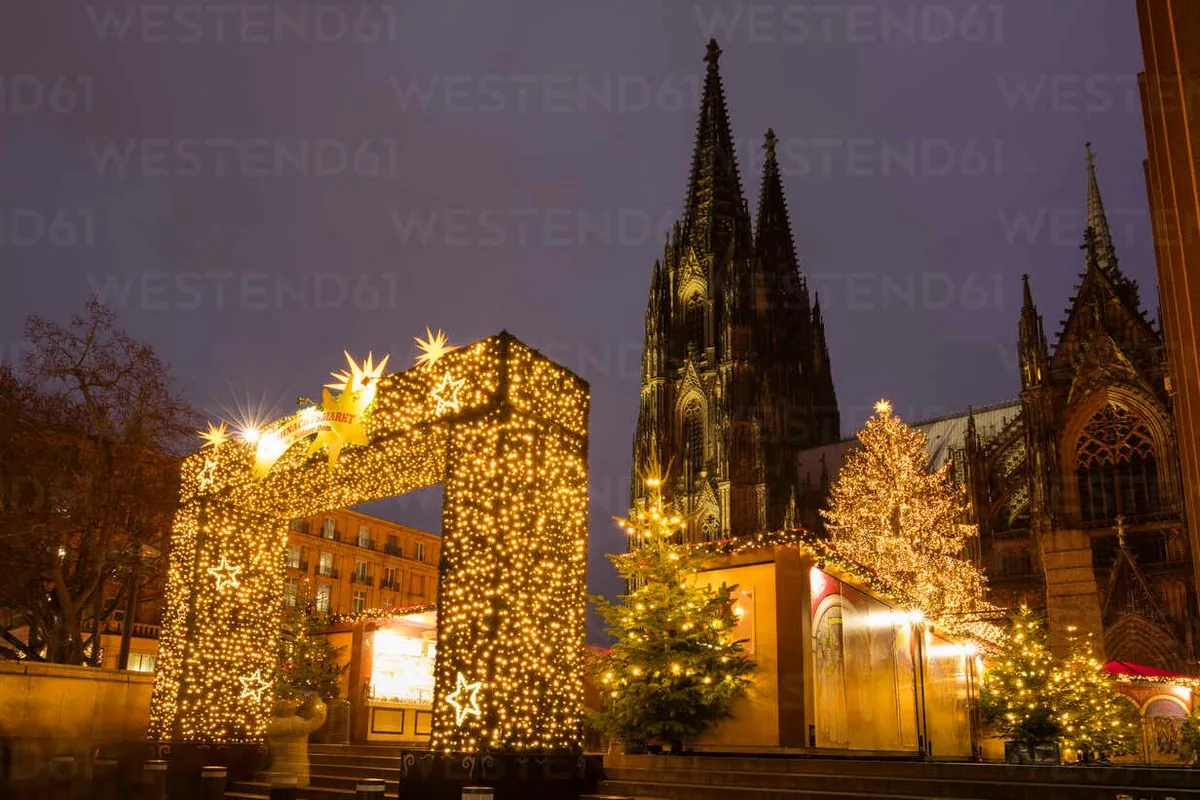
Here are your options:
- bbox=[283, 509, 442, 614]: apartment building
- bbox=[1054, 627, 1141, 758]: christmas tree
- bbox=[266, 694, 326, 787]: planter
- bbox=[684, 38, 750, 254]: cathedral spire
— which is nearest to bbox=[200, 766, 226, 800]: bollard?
bbox=[266, 694, 326, 787]: planter

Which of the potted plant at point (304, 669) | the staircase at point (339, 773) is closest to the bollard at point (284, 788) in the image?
the staircase at point (339, 773)

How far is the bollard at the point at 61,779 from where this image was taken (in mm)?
13094

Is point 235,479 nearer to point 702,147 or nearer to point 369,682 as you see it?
point 369,682

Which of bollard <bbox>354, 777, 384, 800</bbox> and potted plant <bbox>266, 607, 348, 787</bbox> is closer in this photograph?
bollard <bbox>354, 777, 384, 800</bbox>

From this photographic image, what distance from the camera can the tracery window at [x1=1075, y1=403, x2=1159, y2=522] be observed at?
4203 centimetres

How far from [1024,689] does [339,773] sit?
13164 millimetres

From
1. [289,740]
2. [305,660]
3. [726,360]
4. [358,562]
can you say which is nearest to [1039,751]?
[289,740]

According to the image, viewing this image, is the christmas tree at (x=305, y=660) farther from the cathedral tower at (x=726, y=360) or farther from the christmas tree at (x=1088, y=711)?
the cathedral tower at (x=726, y=360)

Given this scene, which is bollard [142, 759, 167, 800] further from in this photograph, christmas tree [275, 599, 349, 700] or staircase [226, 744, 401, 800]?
christmas tree [275, 599, 349, 700]

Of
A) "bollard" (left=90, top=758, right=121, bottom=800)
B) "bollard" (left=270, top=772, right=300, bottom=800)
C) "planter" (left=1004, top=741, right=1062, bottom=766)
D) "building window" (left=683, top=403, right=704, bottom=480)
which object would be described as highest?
"building window" (left=683, top=403, right=704, bottom=480)

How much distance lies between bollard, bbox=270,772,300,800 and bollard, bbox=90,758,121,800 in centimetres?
266

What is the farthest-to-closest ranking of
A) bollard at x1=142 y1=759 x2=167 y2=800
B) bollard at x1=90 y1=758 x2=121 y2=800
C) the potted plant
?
the potted plant, bollard at x1=90 y1=758 x2=121 y2=800, bollard at x1=142 y1=759 x2=167 y2=800

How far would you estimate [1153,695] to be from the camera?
32.8 meters

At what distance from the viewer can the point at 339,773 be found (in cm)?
1359
